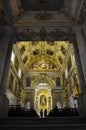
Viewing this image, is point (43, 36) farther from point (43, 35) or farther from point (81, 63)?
point (81, 63)

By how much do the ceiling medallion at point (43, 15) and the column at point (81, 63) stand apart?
2231 mm

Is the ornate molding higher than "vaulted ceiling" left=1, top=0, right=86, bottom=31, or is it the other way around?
"vaulted ceiling" left=1, top=0, right=86, bottom=31

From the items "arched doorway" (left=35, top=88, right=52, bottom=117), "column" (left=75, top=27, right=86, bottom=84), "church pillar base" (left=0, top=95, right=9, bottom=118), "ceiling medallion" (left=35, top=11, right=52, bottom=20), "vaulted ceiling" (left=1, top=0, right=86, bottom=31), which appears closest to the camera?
"church pillar base" (left=0, top=95, right=9, bottom=118)

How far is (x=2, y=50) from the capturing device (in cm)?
817

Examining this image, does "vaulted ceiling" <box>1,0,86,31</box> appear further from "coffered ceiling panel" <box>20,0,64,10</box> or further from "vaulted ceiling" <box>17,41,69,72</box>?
"vaulted ceiling" <box>17,41,69,72</box>

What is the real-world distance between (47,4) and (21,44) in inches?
497

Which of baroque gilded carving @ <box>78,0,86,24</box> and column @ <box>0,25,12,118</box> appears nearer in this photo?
column @ <box>0,25,12,118</box>

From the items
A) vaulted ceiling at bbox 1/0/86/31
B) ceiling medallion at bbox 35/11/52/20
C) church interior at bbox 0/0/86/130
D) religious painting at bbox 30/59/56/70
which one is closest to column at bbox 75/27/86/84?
church interior at bbox 0/0/86/130

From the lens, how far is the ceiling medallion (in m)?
9.99

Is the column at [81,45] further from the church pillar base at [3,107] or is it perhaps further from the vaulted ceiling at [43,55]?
the vaulted ceiling at [43,55]

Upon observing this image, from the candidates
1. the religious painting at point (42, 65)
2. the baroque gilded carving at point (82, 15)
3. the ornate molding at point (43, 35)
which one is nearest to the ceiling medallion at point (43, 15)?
the ornate molding at point (43, 35)

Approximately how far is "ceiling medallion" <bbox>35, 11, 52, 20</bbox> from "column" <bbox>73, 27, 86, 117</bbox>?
2231mm

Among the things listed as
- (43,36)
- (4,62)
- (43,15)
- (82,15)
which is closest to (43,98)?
(43,36)

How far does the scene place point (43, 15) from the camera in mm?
9992
